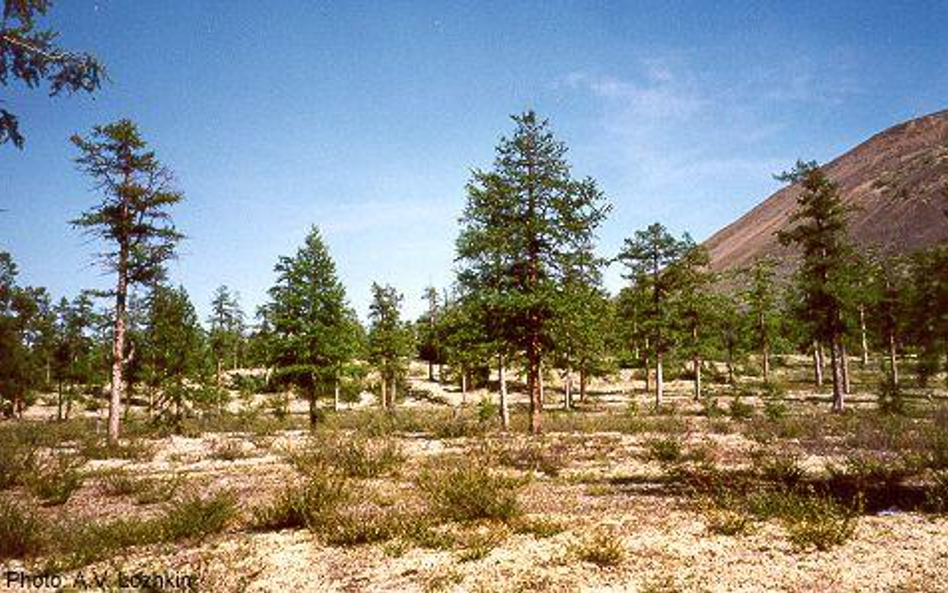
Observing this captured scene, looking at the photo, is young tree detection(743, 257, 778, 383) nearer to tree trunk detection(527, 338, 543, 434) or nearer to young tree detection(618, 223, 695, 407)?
young tree detection(618, 223, 695, 407)

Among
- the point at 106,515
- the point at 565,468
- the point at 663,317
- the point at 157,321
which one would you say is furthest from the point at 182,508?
the point at 663,317

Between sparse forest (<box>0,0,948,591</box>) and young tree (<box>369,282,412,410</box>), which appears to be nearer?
sparse forest (<box>0,0,948,591</box>)

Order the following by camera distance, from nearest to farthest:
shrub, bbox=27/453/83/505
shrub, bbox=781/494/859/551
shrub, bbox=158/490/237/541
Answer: shrub, bbox=781/494/859/551 → shrub, bbox=158/490/237/541 → shrub, bbox=27/453/83/505

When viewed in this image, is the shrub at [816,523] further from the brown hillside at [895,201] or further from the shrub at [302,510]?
the brown hillside at [895,201]

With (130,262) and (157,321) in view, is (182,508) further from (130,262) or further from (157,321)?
(157,321)

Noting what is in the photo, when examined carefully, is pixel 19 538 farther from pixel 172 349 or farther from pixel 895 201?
pixel 895 201

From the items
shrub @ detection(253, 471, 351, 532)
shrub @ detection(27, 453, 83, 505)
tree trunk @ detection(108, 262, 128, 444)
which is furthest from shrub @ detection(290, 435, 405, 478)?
→ tree trunk @ detection(108, 262, 128, 444)

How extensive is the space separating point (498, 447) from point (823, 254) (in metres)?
23.9

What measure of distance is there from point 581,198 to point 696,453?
9.76m

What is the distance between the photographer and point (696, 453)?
1502 cm

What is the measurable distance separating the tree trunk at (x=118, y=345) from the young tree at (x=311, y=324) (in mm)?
6788

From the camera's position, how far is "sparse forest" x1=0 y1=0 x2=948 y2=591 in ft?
23.6

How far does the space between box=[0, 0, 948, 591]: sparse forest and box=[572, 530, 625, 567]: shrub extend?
3 centimetres

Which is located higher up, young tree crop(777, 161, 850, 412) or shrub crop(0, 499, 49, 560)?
young tree crop(777, 161, 850, 412)
